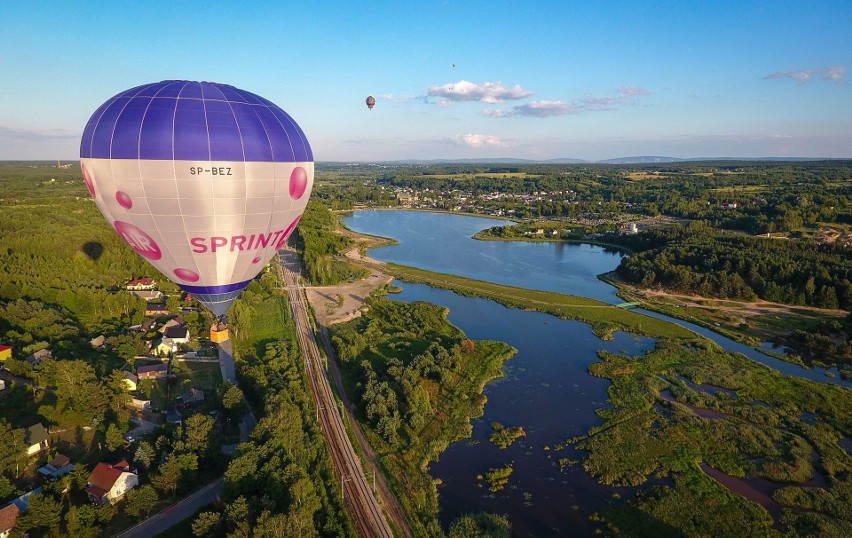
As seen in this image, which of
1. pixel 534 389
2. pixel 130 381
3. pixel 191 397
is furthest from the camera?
pixel 534 389

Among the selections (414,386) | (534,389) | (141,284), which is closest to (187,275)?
(414,386)

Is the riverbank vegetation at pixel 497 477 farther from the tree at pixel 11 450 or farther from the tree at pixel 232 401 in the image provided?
the tree at pixel 11 450

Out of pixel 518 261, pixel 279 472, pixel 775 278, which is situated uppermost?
pixel 775 278

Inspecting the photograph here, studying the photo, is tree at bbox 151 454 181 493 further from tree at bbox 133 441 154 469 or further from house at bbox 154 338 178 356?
house at bbox 154 338 178 356

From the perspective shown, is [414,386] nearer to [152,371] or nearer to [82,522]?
[82,522]

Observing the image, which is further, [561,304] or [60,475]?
[561,304]

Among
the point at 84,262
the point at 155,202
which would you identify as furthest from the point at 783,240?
the point at 84,262

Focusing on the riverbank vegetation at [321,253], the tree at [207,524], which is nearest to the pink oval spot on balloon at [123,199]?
the tree at [207,524]
